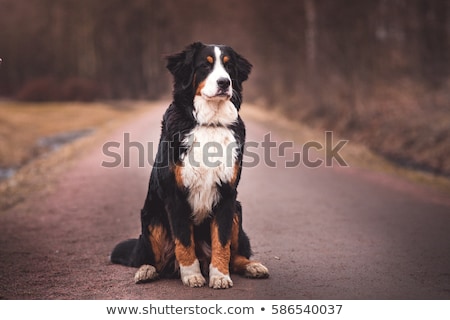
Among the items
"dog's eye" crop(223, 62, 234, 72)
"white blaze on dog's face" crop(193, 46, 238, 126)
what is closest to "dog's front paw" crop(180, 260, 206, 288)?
"white blaze on dog's face" crop(193, 46, 238, 126)

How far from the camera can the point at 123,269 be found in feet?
18.1

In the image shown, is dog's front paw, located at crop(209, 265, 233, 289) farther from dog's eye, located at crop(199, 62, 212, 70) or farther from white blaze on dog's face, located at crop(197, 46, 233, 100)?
dog's eye, located at crop(199, 62, 212, 70)

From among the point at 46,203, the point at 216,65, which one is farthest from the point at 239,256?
the point at 46,203

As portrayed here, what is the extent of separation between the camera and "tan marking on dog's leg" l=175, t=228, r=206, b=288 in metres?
4.71

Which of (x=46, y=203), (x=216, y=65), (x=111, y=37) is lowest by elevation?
(x=46, y=203)

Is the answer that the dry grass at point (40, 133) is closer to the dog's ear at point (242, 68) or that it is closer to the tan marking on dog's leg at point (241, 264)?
the tan marking on dog's leg at point (241, 264)

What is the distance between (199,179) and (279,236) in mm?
2379

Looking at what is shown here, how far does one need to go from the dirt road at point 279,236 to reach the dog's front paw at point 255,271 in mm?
67

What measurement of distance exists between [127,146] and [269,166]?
415 cm

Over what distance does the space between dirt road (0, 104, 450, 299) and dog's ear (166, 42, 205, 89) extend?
152cm
